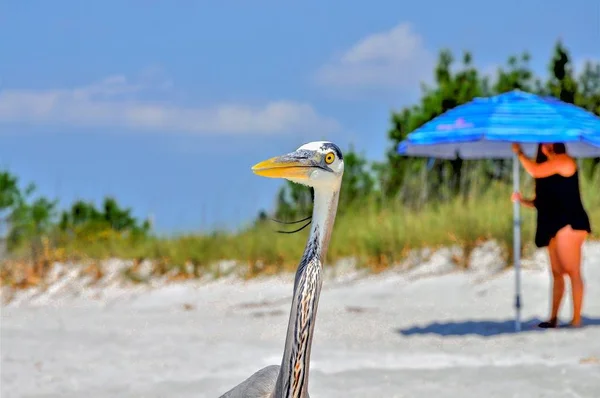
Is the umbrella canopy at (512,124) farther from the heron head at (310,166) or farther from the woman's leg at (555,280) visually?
the heron head at (310,166)

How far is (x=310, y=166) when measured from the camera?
3977 mm

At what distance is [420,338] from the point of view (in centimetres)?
1088

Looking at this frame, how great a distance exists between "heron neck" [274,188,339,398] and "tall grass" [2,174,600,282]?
36.6 feet

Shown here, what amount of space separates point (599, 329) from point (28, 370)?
6405 mm

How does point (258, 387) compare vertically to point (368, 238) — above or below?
above

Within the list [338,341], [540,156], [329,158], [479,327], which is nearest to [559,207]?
[540,156]

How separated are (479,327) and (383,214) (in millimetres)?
6676

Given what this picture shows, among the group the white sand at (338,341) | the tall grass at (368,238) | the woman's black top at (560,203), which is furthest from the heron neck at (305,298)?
the tall grass at (368,238)

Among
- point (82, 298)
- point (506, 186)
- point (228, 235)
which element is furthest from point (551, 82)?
point (82, 298)

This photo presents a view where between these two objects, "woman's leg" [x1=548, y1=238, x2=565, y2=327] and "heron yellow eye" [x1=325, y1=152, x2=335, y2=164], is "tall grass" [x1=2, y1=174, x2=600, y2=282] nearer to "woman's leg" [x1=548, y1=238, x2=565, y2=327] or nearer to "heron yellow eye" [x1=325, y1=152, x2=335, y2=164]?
"woman's leg" [x1=548, y1=238, x2=565, y2=327]

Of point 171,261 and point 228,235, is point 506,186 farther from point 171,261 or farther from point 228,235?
point 171,261

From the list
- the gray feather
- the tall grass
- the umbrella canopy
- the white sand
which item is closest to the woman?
the umbrella canopy

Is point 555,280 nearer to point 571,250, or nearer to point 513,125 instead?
point 571,250

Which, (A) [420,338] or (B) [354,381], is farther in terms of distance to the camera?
(A) [420,338]
